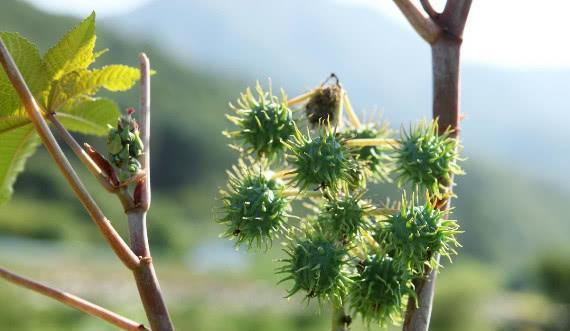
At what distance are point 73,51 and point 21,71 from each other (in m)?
0.14

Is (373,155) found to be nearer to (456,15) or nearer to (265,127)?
(265,127)

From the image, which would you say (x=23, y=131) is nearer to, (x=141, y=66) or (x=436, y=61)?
(x=141, y=66)

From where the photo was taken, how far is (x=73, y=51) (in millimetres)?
1655

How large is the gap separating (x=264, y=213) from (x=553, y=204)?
11467 cm

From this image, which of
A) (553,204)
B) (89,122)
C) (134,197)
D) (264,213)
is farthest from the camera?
(553,204)

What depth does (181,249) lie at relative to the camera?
68.4 metres

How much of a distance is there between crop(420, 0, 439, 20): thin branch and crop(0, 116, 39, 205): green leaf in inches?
39.6

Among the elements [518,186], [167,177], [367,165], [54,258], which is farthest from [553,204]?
[367,165]

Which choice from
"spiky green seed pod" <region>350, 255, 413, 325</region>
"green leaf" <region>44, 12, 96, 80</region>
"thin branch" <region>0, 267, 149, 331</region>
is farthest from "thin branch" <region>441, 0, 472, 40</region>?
"thin branch" <region>0, 267, 149, 331</region>

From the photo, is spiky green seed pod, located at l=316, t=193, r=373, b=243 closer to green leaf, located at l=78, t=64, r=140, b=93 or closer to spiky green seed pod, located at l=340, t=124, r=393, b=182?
spiky green seed pod, located at l=340, t=124, r=393, b=182

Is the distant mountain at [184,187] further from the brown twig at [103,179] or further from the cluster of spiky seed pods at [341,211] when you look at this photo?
the brown twig at [103,179]

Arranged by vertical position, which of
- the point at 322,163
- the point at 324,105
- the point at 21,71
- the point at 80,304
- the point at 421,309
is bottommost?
the point at 80,304

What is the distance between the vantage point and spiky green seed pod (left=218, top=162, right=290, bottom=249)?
1618mm

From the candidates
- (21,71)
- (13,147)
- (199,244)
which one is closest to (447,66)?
(21,71)
